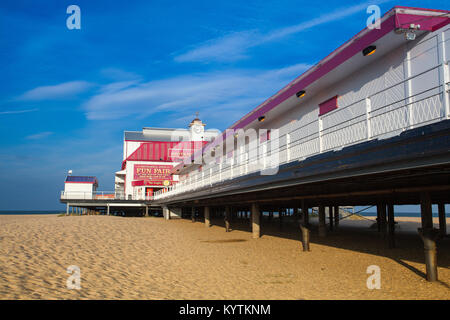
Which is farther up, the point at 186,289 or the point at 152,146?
the point at 152,146

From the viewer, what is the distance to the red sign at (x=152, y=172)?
4753 cm

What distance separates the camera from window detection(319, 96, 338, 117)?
1253 centimetres

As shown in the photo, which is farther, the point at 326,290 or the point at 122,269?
the point at 122,269

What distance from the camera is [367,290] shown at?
744 cm

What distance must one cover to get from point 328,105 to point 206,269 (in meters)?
7.54

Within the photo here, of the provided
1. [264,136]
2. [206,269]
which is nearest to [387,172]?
[206,269]

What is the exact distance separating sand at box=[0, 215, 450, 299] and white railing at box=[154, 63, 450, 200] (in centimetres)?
328

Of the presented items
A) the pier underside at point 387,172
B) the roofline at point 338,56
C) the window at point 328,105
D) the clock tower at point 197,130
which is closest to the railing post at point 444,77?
the pier underside at point 387,172

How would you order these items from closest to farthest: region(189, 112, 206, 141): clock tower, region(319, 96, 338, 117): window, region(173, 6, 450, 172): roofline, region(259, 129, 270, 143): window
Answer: region(173, 6, 450, 172): roofline → region(319, 96, 338, 117): window → region(259, 129, 270, 143): window → region(189, 112, 206, 141): clock tower

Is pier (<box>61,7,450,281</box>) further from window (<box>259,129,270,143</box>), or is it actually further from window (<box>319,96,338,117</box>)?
window (<box>259,129,270,143</box>)

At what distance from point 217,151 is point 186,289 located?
19.4 metres

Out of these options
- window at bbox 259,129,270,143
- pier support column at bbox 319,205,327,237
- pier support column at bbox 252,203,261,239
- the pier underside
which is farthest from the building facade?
the pier underside
